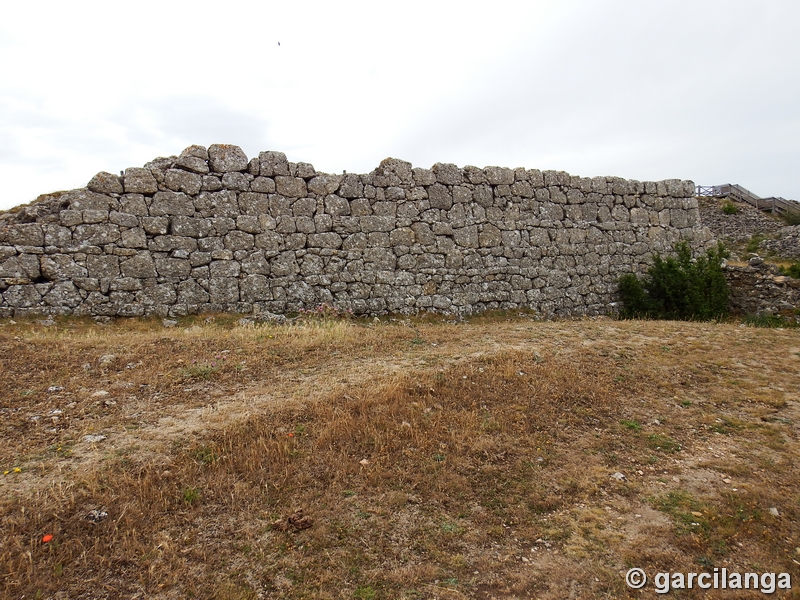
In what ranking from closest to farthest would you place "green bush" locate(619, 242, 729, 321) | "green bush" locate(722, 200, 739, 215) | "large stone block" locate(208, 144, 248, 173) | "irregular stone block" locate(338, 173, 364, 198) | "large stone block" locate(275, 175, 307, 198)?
"large stone block" locate(208, 144, 248, 173)
"large stone block" locate(275, 175, 307, 198)
"irregular stone block" locate(338, 173, 364, 198)
"green bush" locate(619, 242, 729, 321)
"green bush" locate(722, 200, 739, 215)

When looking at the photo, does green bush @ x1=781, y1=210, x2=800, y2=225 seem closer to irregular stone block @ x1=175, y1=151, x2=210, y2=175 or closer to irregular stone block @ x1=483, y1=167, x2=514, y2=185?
irregular stone block @ x1=483, y1=167, x2=514, y2=185

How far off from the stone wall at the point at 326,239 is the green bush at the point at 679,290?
0.52 meters

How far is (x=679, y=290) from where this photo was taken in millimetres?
13484

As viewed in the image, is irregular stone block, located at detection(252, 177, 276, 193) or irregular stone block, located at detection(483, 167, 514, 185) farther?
irregular stone block, located at detection(483, 167, 514, 185)

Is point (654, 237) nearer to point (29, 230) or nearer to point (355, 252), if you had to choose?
point (355, 252)

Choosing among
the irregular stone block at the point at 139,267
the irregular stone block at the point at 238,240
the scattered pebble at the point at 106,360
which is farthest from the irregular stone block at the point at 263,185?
the scattered pebble at the point at 106,360

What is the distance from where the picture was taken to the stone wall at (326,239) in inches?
392

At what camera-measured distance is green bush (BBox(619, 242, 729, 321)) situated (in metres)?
13.3

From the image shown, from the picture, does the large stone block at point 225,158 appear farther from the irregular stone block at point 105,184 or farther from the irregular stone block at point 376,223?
the irregular stone block at point 376,223

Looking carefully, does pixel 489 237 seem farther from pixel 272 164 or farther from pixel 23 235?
A: pixel 23 235

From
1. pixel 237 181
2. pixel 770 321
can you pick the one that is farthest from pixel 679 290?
pixel 237 181

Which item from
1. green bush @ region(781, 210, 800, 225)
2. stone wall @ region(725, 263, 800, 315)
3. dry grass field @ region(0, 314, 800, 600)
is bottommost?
dry grass field @ region(0, 314, 800, 600)

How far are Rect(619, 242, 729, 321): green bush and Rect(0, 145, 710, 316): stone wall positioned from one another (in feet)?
1.69

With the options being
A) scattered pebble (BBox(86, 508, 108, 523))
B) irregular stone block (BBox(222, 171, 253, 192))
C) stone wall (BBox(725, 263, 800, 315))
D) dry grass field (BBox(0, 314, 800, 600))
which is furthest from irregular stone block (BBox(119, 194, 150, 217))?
stone wall (BBox(725, 263, 800, 315))
